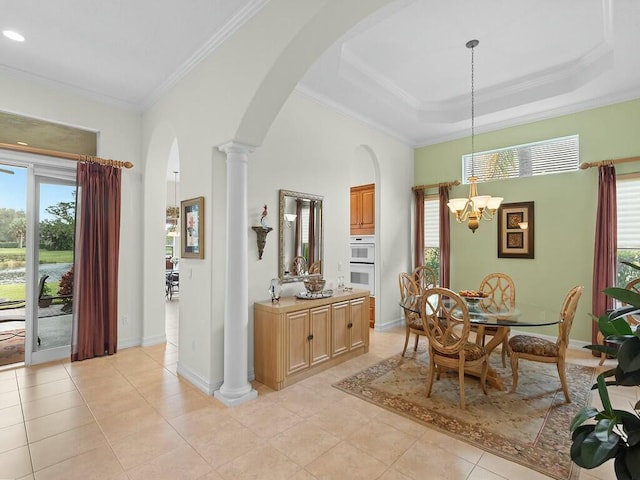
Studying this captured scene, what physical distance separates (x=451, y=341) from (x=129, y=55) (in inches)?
164

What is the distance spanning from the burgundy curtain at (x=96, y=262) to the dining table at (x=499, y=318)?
361 centimetres

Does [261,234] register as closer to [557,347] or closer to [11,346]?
[557,347]

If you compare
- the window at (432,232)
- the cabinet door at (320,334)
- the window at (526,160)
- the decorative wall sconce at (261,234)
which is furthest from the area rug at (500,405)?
the window at (526,160)

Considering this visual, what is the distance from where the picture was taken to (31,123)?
3660 millimetres

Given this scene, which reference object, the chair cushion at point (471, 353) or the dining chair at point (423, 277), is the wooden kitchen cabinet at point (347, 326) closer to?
the chair cushion at point (471, 353)

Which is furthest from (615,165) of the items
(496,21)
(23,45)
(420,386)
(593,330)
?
(23,45)

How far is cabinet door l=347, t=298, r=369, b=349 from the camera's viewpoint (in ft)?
13.1

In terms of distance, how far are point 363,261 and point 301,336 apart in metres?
2.43

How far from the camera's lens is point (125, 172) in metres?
4.33

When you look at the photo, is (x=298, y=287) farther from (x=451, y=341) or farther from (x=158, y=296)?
(x=158, y=296)

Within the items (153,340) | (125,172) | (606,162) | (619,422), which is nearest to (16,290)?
(153,340)

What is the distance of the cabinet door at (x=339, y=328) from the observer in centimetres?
376

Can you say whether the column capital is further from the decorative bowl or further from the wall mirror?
→ the decorative bowl

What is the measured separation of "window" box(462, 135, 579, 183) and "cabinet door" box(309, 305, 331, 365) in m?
3.56
